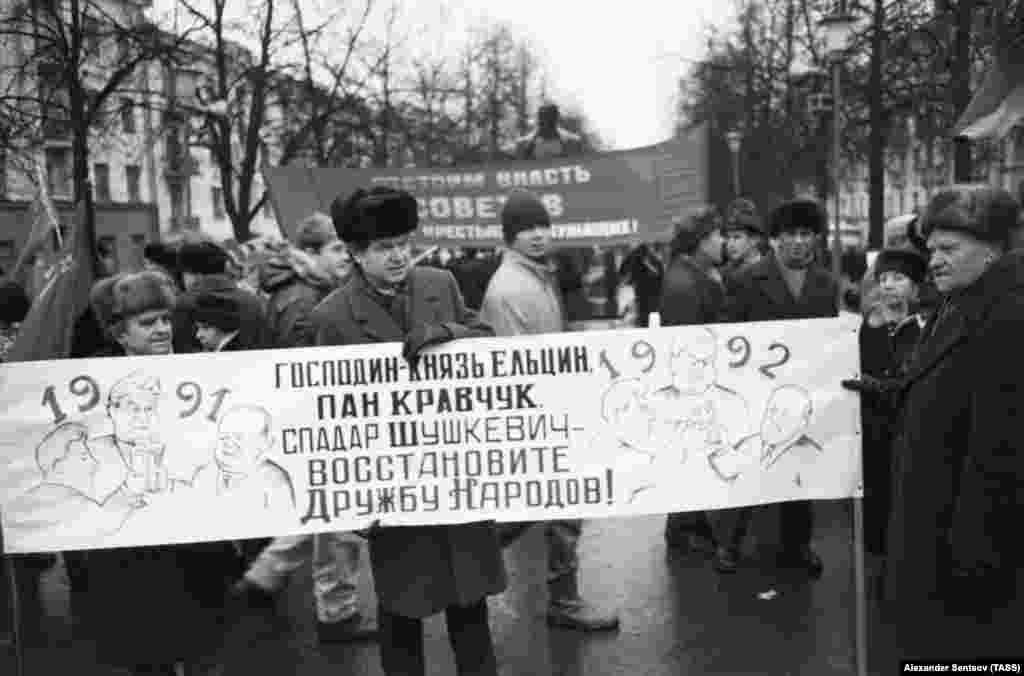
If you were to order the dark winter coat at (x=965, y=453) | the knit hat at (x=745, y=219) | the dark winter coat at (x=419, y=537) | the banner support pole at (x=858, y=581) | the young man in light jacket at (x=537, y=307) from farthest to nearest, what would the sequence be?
the knit hat at (x=745, y=219)
the young man in light jacket at (x=537, y=307)
the banner support pole at (x=858, y=581)
the dark winter coat at (x=419, y=537)
the dark winter coat at (x=965, y=453)

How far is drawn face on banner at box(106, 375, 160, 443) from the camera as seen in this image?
3396mm

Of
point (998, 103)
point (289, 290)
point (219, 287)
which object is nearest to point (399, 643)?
point (219, 287)

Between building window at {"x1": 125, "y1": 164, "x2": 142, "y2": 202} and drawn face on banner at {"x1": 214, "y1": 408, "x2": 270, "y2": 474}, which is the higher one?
building window at {"x1": 125, "y1": 164, "x2": 142, "y2": 202}

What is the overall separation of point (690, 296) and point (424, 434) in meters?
2.57

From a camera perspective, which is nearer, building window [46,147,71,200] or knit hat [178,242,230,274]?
knit hat [178,242,230,274]

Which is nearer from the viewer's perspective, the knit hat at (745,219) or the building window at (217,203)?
the knit hat at (745,219)

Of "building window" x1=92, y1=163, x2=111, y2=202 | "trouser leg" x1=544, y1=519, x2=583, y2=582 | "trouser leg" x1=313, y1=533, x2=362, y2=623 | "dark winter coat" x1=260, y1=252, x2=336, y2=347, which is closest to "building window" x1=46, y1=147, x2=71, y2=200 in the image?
"building window" x1=92, y1=163, x2=111, y2=202

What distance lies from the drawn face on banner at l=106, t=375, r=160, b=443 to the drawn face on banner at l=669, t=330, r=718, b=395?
168 cm

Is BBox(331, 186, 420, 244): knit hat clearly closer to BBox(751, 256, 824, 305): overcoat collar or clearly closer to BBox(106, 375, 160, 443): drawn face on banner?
BBox(106, 375, 160, 443): drawn face on banner

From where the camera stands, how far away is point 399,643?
3.34 m

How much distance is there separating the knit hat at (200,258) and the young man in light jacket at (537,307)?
1914 millimetres

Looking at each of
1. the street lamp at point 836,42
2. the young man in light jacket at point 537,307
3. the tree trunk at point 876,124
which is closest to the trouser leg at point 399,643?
the young man in light jacket at point 537,307

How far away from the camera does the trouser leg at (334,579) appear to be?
4.68 metres

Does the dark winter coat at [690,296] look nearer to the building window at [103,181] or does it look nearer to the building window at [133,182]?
the building window at [103,181]
